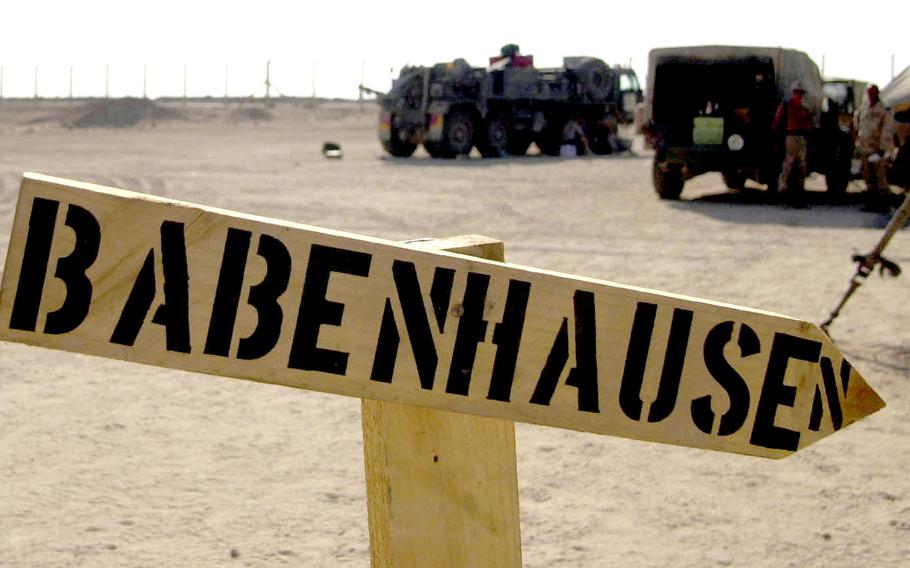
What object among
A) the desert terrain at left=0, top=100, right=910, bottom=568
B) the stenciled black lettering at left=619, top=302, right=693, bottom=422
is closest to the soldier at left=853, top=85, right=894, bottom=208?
the desert terrain at left=0, top=100, right=910, bottom=568

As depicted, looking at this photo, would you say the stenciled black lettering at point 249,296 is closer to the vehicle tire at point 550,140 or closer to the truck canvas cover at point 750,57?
the truck canvas cover at point 750,57

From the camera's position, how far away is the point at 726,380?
4.83 ft

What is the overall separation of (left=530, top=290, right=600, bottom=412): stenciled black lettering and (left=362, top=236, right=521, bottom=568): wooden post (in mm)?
150

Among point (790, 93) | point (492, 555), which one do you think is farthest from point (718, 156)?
point (492, 555)

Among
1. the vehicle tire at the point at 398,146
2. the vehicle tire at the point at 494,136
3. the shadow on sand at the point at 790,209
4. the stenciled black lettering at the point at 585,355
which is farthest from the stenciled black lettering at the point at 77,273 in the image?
the vehicle tire at the point at 494,136

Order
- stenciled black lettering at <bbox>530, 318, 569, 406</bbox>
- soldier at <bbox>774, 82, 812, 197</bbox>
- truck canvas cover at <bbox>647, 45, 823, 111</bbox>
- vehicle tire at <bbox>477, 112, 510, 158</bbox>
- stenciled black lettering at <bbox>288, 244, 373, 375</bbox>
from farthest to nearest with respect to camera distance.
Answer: vehicle tire at <bbox>477, 112, 510, 158</bbox> < truck canvas cover at <bbox>647, 45, 823, 111</bbox> < soldier at <bbox>774, 82, 812, 197</bbox> < stenciled black lettering at <bbox>530, 318, 569, 406</bbox> < stenciled black lettering at <bbox>288, 244, 373, 375</bbox>

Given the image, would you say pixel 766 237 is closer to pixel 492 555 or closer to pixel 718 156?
pixel 718 156

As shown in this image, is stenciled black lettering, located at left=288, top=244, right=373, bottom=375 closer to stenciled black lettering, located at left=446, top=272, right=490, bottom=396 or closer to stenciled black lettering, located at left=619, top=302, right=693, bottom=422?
stenciled black lettering, located at left=446, top=272, right=490, bottom=396

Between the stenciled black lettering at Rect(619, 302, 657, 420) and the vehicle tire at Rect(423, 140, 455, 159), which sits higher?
the stenciled black lettering at Rect(619, 302, 657, 420)

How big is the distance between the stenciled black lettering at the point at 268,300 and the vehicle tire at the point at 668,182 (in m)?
14.1

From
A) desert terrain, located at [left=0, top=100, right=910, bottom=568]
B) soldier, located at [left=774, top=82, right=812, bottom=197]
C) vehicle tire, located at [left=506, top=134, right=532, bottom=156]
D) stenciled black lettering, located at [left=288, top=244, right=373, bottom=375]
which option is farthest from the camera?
vehicle tire, located at [left=506, top=134, right=532, bottom=156]

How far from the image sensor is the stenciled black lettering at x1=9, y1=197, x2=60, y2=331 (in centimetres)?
117

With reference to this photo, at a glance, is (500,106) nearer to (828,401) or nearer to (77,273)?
(828,401)

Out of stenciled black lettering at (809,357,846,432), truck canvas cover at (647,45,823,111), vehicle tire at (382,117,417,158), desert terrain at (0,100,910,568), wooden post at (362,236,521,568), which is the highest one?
truck canvas cover at (647,45,823,111)
